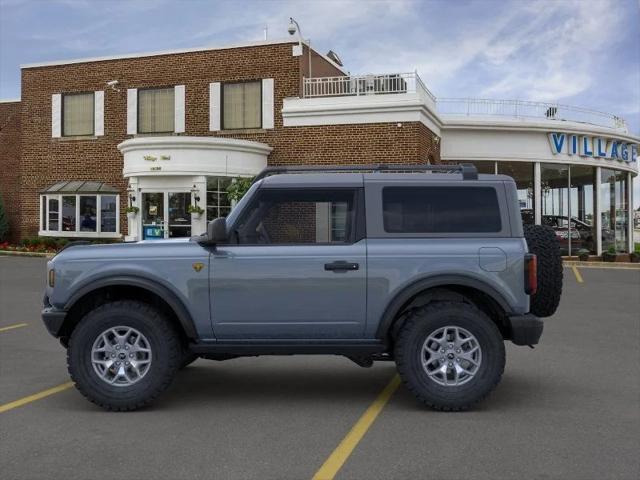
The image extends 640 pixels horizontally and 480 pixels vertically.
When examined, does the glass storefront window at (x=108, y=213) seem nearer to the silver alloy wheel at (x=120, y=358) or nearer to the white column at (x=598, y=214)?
the white column at (x=598, y=214)

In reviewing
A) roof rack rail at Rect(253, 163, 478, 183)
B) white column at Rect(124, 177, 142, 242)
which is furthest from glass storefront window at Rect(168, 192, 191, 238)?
roof rack rail at Rect(253, 163, 478, 183)

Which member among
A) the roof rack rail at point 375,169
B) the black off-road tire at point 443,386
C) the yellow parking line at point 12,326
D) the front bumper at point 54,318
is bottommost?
the yellow parking line at point 12,326

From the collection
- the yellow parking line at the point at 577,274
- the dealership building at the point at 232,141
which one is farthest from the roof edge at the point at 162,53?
the yellow parking line at the point at 577,274

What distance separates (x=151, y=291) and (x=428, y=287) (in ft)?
7.60

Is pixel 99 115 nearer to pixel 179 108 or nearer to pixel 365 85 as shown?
pixel 179 108

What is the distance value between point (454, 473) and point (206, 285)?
2546 mm

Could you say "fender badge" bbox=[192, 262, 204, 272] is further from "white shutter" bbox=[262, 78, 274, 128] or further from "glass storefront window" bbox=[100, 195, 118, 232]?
"glass storefront window" bbox=[100, 195, 118, 232]

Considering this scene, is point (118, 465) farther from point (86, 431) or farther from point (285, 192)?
point (285, 192)

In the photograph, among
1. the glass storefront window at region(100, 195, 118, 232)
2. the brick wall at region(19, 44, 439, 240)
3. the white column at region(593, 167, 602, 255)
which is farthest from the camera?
the white column at region(593, 167, 602, 255)

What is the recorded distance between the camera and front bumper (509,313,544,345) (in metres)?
5.66

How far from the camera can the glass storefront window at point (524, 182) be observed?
87.3 feet

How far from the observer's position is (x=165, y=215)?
23812 mm

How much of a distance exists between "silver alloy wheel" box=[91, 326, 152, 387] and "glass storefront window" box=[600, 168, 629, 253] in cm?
2598

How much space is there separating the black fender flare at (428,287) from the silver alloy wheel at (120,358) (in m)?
2.01
